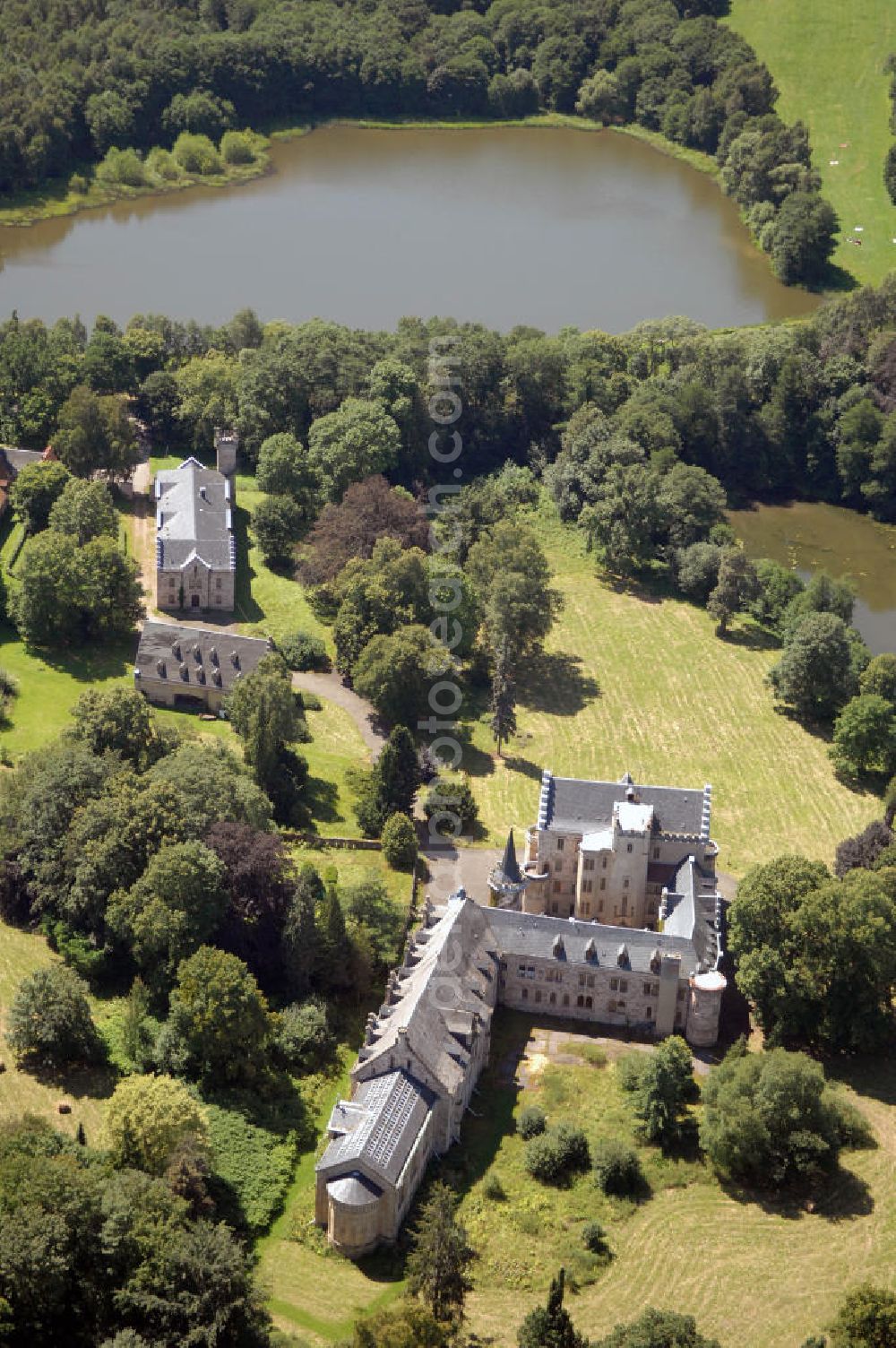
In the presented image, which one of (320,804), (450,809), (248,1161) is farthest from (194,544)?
(248,1161)

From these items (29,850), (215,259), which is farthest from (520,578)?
(215,259)

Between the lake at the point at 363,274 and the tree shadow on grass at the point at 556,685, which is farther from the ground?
the lake at the point at 363,274

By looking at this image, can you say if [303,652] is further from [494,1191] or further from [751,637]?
[494,1191]

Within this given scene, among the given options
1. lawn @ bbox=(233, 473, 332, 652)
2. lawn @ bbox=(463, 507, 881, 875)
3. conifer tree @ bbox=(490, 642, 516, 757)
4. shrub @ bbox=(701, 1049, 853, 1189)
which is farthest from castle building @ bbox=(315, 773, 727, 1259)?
lawn @ bbox=(233, 473, 332, 652)

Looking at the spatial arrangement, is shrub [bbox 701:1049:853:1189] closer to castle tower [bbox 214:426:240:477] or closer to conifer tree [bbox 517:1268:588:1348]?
conifer tree [bbox 517:1268:588:1348]

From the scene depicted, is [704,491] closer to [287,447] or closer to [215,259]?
[287,447]

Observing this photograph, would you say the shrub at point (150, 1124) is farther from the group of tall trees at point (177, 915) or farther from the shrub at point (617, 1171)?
the shrub at point (617, 1171)

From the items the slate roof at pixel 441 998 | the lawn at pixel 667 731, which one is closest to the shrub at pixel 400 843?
the lawn at pixel 667 731
